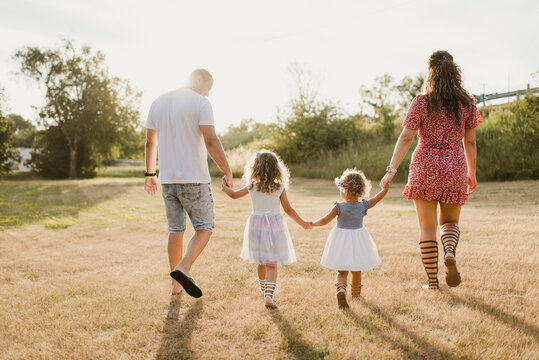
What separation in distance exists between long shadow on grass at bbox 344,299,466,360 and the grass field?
0.04ft

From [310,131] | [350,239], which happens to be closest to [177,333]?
[350,239]

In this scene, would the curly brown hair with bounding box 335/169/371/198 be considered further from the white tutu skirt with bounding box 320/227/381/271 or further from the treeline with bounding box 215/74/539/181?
the treeline with bounding box 215/74/539/181

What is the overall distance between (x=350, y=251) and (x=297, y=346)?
1.08 metres

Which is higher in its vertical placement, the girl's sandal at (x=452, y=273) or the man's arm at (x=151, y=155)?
the man's arm at (x=151, y=155)

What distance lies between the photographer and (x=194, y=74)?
3961mm

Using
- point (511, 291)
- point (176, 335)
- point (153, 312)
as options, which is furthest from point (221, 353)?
point (511, 291)

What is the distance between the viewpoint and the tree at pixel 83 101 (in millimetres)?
32219

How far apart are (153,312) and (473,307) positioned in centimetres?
276

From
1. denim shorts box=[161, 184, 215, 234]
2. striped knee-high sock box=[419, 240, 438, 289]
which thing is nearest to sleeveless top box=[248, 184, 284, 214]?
denim shorts box=[161, 184, 215, 234]

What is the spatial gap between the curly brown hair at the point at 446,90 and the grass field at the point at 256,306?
1.74m

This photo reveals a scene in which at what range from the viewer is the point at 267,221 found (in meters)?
3.86

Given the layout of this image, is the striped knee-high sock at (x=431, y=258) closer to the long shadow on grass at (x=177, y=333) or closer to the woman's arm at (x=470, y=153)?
the woman's arm at (x=470, y=153)

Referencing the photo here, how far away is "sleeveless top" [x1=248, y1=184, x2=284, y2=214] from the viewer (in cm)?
388

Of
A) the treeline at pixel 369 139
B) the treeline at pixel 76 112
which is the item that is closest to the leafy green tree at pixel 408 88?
the treeline at pixel 369 139
